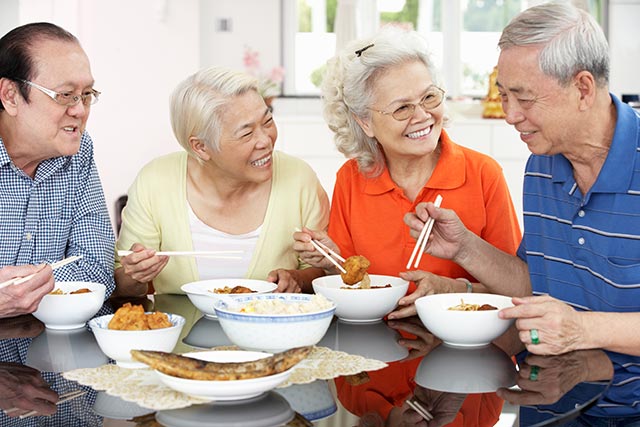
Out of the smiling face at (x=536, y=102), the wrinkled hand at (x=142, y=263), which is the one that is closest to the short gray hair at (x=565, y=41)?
the smiling face at (x=536, y=102)

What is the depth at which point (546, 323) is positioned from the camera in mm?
1831

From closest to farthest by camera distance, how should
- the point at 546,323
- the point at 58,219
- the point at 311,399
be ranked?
1. the point at 311,399
2. the point at 546,323
3. the point at 58,219

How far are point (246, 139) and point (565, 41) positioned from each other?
108 centimetres

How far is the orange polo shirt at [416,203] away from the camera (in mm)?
2689

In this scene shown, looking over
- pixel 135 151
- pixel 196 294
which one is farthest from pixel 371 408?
pixel 135 151

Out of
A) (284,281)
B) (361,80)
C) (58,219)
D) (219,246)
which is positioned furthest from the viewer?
(219,246)

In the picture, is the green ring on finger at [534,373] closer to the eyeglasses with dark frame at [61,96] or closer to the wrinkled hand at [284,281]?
the wrinkled hand at [284,281]

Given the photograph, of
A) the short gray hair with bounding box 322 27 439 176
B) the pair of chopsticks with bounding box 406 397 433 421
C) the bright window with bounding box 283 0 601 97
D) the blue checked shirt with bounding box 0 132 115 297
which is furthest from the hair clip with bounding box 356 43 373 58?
the bright window with bounding box 283 0 601 97

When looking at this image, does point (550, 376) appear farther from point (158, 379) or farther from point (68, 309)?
point (68, 309)

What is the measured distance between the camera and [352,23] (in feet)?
23.4

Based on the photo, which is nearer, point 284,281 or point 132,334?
point 132,334

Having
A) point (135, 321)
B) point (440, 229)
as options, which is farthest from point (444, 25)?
point (135, 321)

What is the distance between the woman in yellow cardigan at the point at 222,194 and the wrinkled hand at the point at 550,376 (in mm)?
999

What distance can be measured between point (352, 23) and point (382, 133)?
461cm
